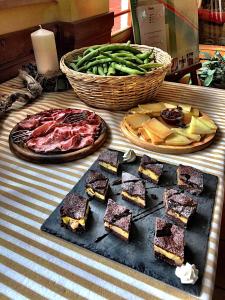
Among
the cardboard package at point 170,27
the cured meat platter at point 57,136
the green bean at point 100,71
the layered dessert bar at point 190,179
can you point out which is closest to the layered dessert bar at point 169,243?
the layered dessert bar at point 190,179

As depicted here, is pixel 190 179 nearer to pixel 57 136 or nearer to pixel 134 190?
pixel 134 190

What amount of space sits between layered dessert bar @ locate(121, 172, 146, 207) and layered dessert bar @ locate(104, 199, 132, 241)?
0.06 m

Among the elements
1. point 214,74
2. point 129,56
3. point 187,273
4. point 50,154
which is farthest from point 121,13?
point 187,273

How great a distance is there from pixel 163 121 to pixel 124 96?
0.57 ft

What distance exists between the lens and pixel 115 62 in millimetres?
1105

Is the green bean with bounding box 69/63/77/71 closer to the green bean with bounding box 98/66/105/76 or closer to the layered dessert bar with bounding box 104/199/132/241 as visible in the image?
the green bean with bounding box 98/66/105/76

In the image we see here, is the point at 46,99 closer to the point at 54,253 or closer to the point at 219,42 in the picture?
the point at 54,253

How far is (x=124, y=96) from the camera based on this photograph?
104 cm

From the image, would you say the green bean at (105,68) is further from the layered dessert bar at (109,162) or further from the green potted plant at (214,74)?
the green potted plant at (214,74)

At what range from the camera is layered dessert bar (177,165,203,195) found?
26.8 inches

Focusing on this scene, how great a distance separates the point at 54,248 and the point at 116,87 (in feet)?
2.01

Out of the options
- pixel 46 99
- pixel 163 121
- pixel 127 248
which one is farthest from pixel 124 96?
pixel 127 248

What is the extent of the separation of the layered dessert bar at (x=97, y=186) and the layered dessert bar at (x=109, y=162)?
0.19 feet

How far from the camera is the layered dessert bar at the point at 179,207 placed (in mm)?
593
